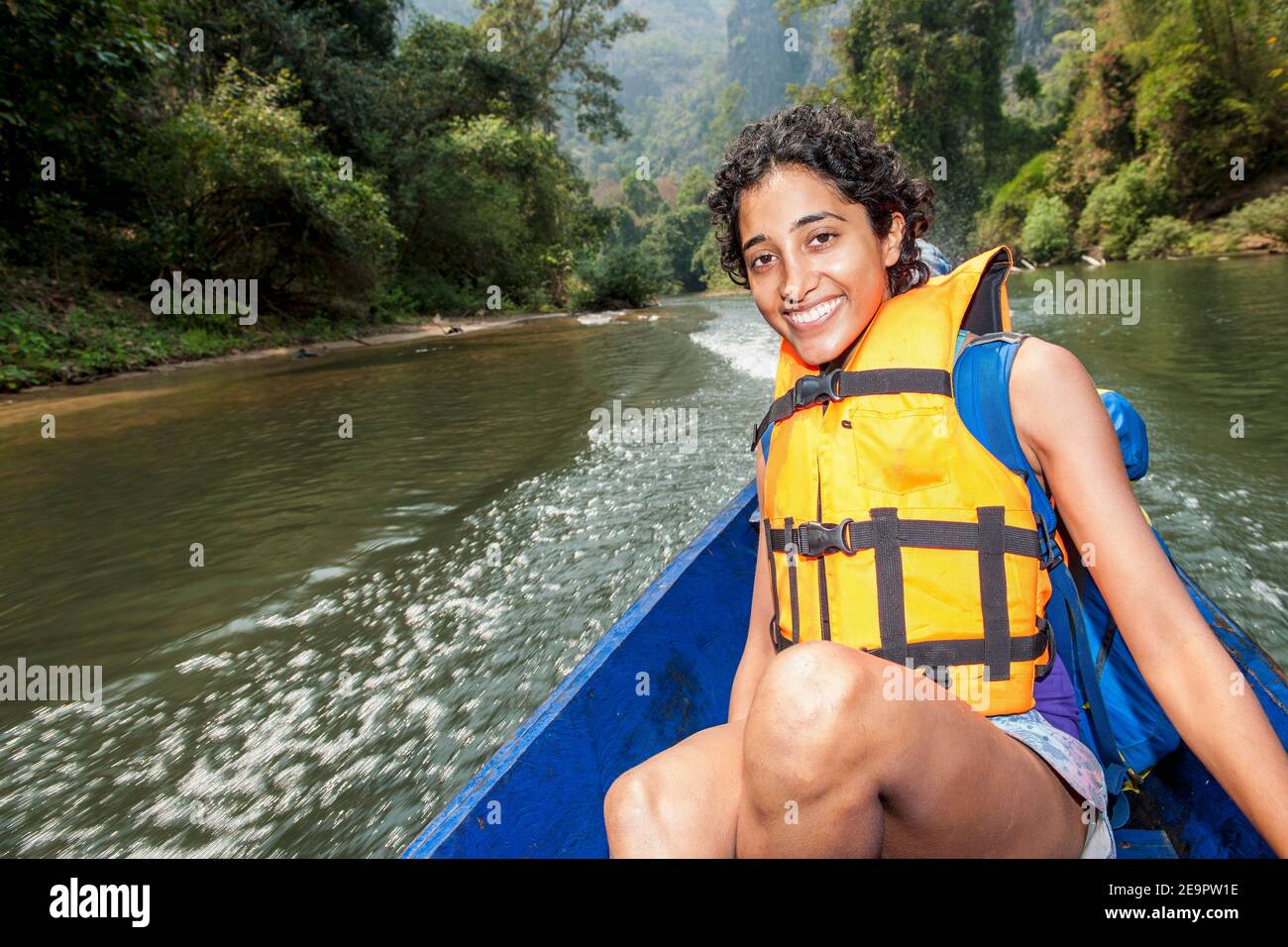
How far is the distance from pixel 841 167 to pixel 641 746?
1.40m

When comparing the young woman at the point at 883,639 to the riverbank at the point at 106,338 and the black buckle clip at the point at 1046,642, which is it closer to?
the black buckle clip at the point at 1046,642

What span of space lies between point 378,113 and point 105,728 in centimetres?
2138

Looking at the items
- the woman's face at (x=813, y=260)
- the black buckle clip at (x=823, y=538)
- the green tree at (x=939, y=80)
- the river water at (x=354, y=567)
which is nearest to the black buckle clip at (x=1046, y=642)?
the black buckle clip at (x=823, y=538)

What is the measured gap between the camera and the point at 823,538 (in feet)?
4.50

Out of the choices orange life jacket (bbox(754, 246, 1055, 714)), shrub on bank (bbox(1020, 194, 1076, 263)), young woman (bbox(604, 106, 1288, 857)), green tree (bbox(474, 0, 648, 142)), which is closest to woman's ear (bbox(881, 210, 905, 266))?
young woman (bbox(604, 106, 1288, 857))

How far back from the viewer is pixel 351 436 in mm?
6277

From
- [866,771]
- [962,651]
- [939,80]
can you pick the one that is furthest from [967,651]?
[939,80]

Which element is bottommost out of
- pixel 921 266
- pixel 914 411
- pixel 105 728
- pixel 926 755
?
pixel 105 728

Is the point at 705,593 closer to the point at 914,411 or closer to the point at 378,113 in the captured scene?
the point at 914,411

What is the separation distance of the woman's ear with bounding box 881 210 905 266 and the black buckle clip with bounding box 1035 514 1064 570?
2.14 feet

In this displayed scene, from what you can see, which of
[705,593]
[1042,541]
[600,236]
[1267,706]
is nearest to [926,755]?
[1042,541]

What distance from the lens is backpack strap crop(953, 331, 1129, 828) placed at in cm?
127

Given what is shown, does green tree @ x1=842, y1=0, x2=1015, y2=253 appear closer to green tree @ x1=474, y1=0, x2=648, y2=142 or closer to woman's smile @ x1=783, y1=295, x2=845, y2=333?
green tree @ x1=474, y1=0, x2=648, y2=142

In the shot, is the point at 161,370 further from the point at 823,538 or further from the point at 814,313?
the point at 823,538
